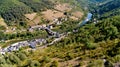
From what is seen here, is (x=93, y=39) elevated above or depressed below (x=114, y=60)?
below

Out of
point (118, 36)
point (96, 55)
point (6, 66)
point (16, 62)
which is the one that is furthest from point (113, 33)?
point (6, 66)

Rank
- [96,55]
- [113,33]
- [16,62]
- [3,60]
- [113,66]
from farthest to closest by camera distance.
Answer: [113,33] < [16,62] < [3,60] < [96,55] < [113,66]

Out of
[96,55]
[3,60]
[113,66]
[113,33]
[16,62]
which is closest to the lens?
[113,66]

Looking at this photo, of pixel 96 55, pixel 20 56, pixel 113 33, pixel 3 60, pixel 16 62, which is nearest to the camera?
pixel 96 55

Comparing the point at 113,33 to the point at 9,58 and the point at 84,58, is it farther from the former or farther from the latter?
the point at 9,58

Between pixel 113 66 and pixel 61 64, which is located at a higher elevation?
pixel 113 66

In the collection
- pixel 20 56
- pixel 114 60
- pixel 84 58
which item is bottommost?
pixel 20 56

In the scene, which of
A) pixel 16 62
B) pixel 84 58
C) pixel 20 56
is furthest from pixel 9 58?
pixel 84 58

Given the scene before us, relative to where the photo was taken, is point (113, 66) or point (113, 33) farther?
point (113, 33)

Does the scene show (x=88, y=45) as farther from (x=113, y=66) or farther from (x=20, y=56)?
(x=113, y=66)
